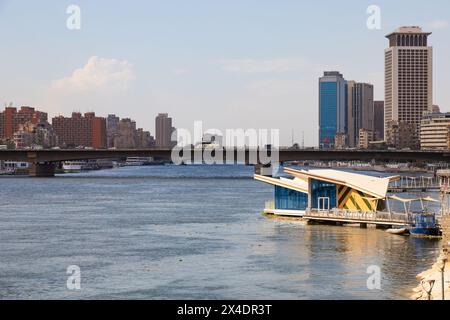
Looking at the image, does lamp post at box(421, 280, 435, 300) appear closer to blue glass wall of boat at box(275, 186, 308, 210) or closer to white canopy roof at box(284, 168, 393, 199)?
white canopy roof at box(284, 168, 393, 199)

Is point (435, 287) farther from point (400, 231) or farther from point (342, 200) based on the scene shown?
point (342, 200)

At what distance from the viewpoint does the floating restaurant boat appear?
56.8 m

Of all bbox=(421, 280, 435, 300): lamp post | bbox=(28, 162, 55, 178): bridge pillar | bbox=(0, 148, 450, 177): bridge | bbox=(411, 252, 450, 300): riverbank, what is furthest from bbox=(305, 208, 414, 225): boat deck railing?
bbox=(28, 162, 55, 178): bridge pillar

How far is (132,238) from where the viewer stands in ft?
180

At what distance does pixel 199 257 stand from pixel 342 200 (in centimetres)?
2043

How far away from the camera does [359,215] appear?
5803 centimetres

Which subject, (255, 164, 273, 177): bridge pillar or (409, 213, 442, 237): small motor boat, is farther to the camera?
(255, 164, 273, 177): bridge pillar

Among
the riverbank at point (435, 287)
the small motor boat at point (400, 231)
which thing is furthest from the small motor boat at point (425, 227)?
the riverbank at point (435, 287)

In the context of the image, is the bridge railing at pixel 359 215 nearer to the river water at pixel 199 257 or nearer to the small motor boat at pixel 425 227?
the river water at pixel 199 257

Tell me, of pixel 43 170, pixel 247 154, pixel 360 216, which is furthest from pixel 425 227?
pixel 43 170

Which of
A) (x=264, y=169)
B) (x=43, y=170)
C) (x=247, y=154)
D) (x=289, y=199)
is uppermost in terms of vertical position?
(x=247, y=154)

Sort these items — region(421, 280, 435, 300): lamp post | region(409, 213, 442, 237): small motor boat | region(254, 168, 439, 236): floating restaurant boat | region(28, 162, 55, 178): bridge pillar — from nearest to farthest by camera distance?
region(421, 280, 435, 300): lamp post → region(409, 213, 442, 237): small motor boat → region(254, 168, 439, 236): floating restaurant boat → region(28, 162, 55, 178): bridge pillar
